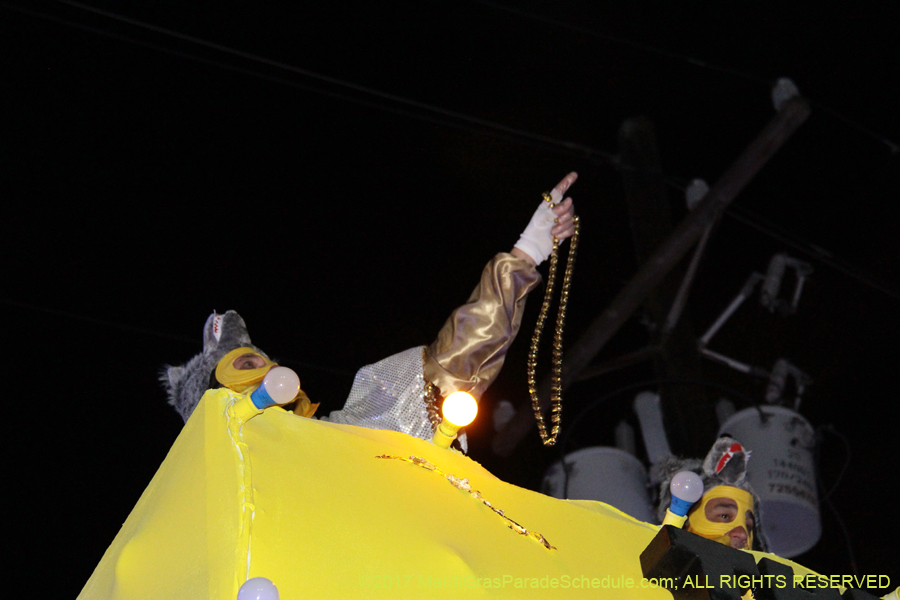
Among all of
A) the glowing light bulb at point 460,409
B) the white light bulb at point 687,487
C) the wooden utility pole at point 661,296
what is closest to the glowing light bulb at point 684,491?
the white light bulb at point 687,487

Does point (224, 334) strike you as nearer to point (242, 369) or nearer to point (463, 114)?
point (242, 369)

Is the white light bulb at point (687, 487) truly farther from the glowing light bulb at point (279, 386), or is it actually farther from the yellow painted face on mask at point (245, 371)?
the yellow painted face on mask at point (245, 371)

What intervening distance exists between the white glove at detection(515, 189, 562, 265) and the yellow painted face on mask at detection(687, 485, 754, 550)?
33.3 inches

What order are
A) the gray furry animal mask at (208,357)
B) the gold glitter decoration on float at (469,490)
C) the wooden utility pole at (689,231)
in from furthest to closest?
the wooden utility pole at (689,231)
the gray furry animal mask at (208,357)
the gold glitter decoration on float at (469,490)

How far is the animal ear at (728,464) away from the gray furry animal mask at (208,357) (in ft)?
4.16

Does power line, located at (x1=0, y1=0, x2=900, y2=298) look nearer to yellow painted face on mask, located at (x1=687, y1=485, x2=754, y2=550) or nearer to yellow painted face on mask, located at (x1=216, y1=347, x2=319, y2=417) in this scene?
yellow painted face on mask, located at (x1=216, y1=347, x2=319, y2=417)

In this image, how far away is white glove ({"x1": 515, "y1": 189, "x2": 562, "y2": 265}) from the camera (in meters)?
2.02

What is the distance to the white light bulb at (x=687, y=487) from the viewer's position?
4.44 ft

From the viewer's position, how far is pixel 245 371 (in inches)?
82.4

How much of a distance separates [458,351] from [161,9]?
189 centimetres

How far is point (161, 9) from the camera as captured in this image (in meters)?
3.05

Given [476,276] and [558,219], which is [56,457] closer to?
[476,276]

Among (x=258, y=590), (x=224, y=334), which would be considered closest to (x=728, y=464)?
(x=224, y=334)

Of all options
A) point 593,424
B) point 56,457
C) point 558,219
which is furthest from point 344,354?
point 558,219
